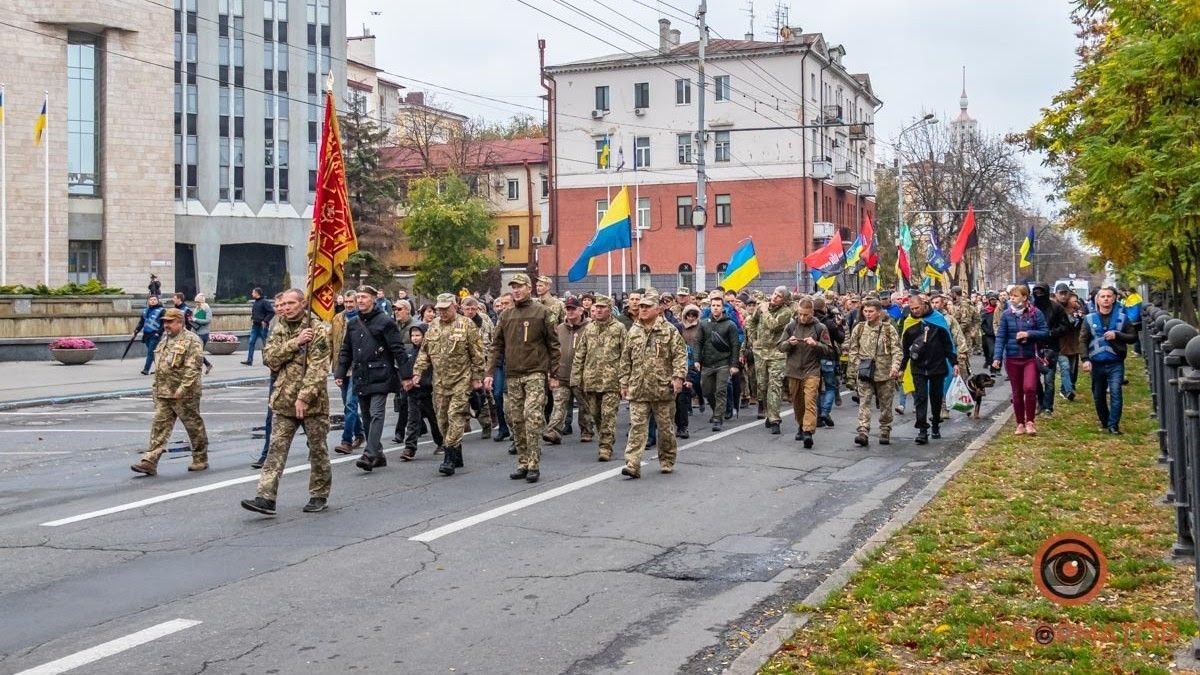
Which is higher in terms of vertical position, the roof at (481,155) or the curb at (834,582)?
the roof at (481,155)

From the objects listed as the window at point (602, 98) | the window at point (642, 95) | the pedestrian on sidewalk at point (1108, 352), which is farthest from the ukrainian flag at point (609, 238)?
the window at point (602, 98)

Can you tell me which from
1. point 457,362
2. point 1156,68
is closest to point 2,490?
point 457,362

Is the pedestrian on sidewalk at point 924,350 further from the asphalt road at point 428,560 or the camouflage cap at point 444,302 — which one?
the camouflage cap at point 444,302

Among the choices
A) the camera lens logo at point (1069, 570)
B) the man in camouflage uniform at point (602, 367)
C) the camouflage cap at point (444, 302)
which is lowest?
the camera lens logo at point (1069, 570)

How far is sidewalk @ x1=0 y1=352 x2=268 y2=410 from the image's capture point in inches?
906

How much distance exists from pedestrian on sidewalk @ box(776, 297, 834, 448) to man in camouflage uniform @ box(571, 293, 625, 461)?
84.7 inches

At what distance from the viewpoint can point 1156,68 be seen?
11695mm

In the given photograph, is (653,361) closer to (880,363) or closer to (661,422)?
(661,422)

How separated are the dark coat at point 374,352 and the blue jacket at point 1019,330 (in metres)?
7.54

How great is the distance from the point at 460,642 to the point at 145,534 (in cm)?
401

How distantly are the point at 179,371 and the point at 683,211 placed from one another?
5575cm

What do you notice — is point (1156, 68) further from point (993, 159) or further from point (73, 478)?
point (993, 159)

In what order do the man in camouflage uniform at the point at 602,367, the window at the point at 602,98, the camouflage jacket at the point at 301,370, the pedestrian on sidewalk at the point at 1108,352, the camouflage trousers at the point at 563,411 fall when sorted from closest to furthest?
the camouflage jacket at the point at 301,370 < the man in camouflage uniform at the point at 602,367 < the pedestrian on sidewalk at the point at 1108,352 < the camouflage trousers at the point at 563,411 < the window at the point at 602,98

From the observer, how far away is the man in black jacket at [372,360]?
43.0ft
